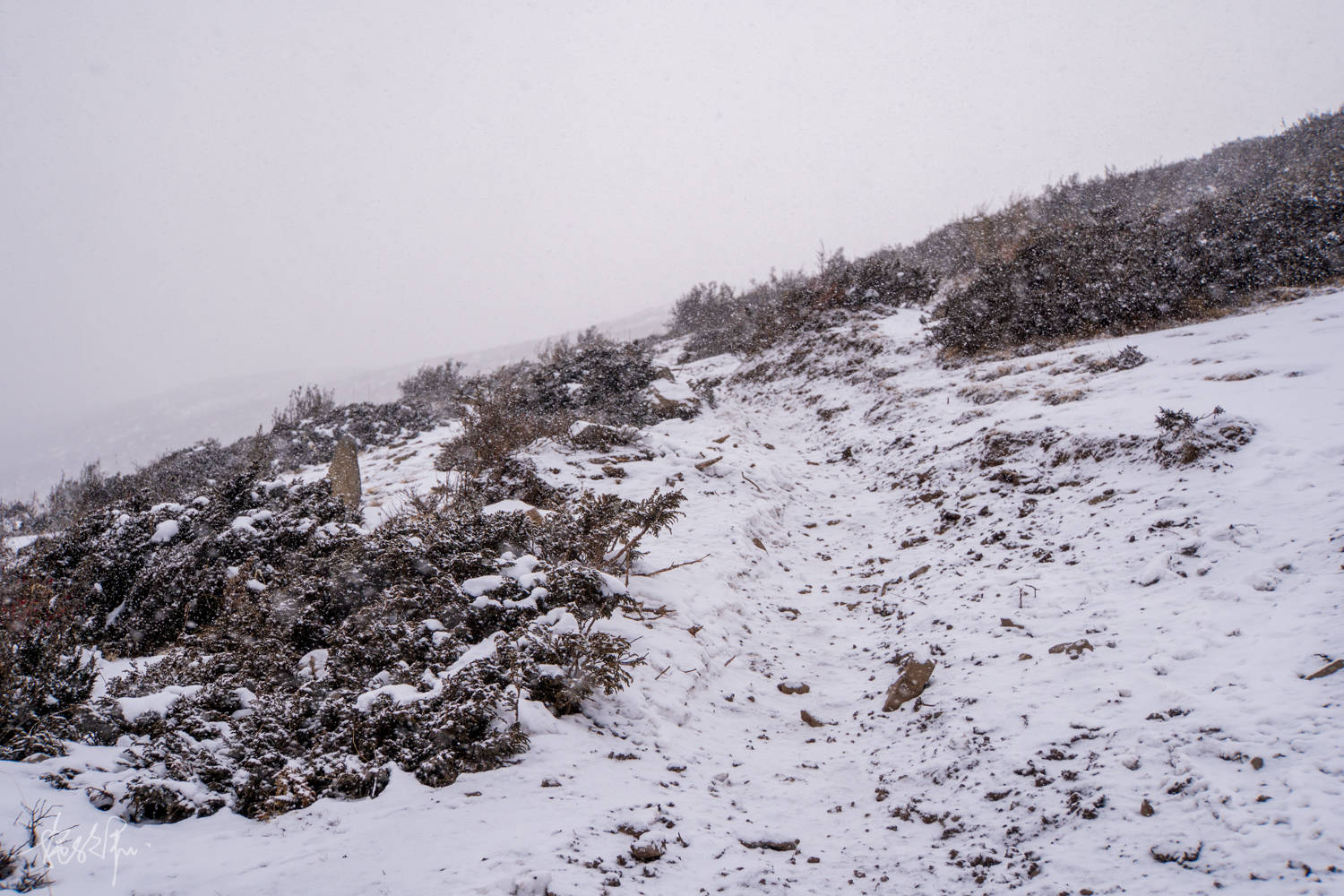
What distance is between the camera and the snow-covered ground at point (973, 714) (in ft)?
7.69

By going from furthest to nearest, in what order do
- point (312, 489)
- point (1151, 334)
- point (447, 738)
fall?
point (1151, 334) → point (312, 489) → point (447, 738)

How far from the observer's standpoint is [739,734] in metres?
4.03

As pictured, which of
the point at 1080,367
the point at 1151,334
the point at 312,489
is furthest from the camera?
the point at 1151,334

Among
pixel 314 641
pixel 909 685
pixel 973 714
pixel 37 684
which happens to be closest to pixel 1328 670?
pixel 973 714

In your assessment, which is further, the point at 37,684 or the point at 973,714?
the point at 973,714

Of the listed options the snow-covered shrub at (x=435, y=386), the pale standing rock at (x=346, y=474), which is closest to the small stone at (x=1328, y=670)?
the pale standing rock at (x=346, y=474)

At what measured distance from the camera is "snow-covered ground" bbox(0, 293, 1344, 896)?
2.34 m

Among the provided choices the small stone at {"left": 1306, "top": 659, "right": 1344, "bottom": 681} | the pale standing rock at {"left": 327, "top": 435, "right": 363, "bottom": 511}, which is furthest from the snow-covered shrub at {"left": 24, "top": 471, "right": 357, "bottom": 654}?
the small stone at {"left": 1306, "top": 659, "right": 1344, "bottom": 681}

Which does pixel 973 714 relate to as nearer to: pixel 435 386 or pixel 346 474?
pixel 346 474

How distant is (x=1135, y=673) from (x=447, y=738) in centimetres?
397

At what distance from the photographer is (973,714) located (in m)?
3.60

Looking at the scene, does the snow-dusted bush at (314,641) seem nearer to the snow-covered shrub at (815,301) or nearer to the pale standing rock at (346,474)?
the pale standing rock at (346,474)

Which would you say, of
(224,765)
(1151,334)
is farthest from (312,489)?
(1151,334)

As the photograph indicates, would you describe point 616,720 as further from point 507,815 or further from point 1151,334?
point 1151,334
